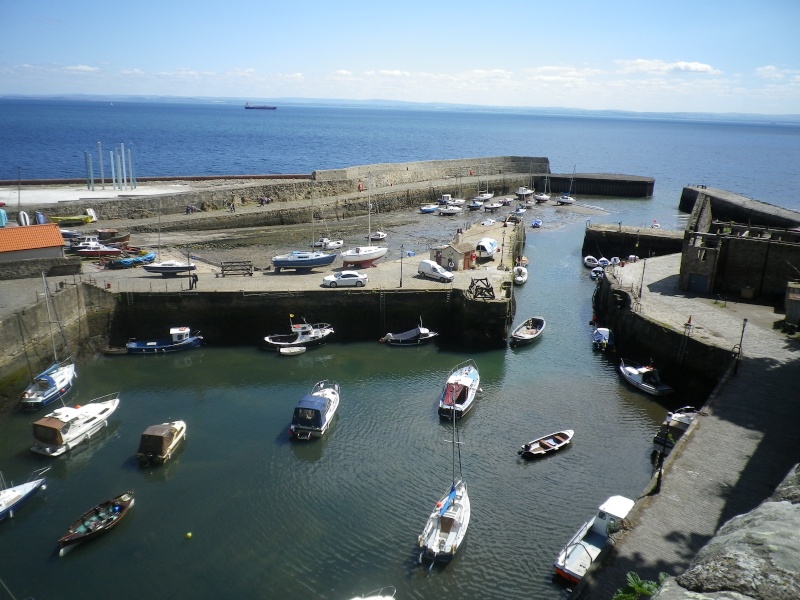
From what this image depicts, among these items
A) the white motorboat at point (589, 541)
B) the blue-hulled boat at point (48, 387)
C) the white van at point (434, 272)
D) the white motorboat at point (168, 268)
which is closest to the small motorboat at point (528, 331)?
the white van at point (434, 272)

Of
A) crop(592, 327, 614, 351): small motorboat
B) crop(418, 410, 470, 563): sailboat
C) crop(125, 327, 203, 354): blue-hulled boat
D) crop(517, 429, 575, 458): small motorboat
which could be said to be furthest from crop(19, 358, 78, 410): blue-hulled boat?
crop(592, 327, 614, 351): small motorboat

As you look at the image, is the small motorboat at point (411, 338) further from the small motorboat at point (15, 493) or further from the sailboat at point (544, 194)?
the sailboat at point (544, 194)

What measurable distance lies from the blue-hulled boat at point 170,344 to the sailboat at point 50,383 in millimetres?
3208

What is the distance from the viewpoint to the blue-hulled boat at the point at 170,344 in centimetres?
3022

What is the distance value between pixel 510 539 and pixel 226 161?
11105 centimetres

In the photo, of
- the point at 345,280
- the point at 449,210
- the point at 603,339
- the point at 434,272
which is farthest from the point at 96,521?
the point at 449,210

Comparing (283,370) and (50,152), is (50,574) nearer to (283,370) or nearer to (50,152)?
(283,370)

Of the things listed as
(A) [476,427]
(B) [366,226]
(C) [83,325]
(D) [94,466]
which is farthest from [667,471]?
(B) [366,226]

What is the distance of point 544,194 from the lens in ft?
267

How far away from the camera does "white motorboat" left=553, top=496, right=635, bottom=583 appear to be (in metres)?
16.0

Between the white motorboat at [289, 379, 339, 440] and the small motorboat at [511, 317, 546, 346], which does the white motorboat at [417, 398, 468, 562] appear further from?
the small motorboat at [511, 317, 546, 346]

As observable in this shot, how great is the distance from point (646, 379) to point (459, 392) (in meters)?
8.44

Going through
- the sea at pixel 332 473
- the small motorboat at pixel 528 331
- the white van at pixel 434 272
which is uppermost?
the white van at pixel 434 272

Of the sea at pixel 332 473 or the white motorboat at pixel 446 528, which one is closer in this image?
the sea at pixel 332 473
